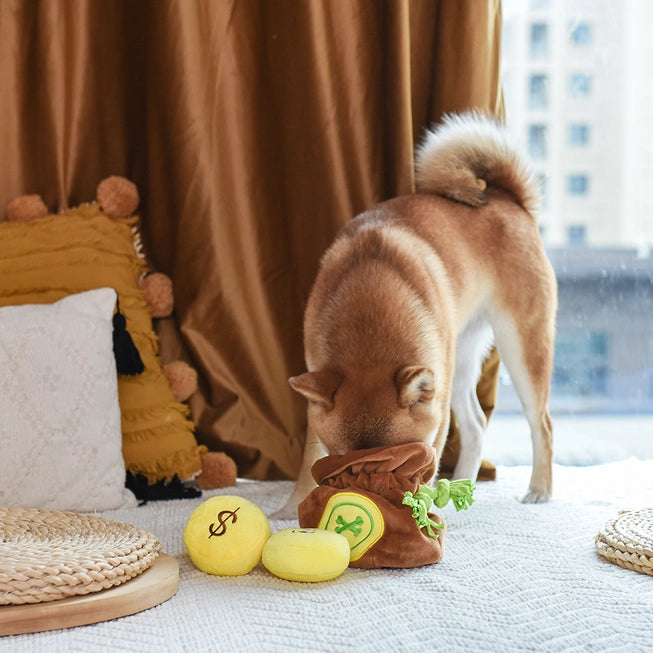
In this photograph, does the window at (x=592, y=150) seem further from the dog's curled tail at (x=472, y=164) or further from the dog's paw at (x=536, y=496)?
the dog's paw at (x=536, y=496)

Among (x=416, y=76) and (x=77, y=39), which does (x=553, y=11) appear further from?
(x=77, y=39)

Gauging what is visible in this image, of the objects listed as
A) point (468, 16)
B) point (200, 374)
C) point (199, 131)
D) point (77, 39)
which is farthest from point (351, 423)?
point (77, 39)

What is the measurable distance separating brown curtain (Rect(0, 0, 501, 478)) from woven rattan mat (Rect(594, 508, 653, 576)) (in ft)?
3.21

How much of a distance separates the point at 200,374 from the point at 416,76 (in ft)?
3.40

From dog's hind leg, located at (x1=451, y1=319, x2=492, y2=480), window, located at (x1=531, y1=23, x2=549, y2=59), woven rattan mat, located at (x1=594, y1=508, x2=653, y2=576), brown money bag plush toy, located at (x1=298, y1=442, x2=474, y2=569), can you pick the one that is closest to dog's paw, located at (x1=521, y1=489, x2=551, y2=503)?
dog's hind leg, located at (x1=451, y1=319, x2=492, y2=480)

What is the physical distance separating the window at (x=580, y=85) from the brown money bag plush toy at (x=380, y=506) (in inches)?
65.9

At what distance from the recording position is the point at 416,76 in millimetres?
2367

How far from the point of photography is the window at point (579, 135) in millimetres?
2701

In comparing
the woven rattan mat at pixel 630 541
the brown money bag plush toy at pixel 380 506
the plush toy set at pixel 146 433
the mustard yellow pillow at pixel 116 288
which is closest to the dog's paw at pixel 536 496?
the woven rattan mat at pixel 630 541

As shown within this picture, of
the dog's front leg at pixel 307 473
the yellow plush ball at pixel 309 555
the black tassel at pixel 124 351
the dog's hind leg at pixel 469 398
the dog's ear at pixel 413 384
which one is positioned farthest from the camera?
the dog's hind leg at pixel 469 398

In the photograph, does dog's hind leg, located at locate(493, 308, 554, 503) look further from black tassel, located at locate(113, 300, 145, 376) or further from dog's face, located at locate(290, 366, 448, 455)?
black tassel, located at locate(113, 300, 145, 376)

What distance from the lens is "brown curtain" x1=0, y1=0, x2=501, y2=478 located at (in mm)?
2250

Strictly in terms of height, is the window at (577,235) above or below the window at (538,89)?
below

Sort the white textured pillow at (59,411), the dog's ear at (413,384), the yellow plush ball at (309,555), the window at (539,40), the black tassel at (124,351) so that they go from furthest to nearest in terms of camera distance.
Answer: the window at (539,40) < the black tassel at (124,351) < the white textured pillow at (59,411) < the dog's ear at (413,384) < the yellow plush ball at (309,555)
